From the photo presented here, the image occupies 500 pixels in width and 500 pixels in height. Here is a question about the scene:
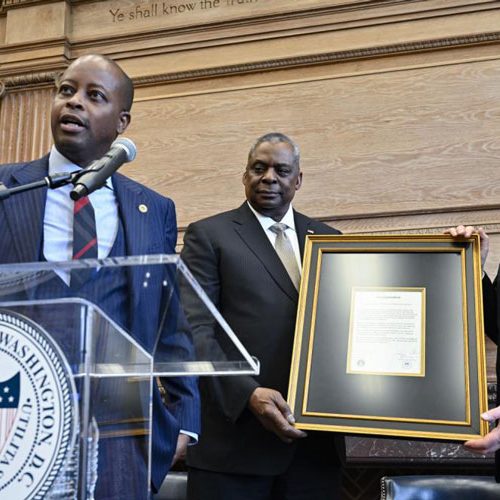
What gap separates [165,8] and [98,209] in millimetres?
2374

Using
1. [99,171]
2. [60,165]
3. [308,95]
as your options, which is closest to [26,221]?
[60,165]

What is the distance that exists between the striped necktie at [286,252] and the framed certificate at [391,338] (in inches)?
4.9

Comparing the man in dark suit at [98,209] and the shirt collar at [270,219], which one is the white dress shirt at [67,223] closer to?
the man in dark suit at [98,209]

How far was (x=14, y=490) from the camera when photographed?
0.90 meters

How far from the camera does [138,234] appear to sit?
1695 mm

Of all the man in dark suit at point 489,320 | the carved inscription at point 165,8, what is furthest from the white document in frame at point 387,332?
the carved inscription at point 165,8

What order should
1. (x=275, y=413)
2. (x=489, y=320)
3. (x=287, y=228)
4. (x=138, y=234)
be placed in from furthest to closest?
1. (x=287, y=228)
2. (x=489, y=320)
3. (x=275, y=413)
4. (x=138, y=234)

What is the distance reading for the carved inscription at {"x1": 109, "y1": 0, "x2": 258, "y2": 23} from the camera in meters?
3.71

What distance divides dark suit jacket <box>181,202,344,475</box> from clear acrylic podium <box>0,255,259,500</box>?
1.09m

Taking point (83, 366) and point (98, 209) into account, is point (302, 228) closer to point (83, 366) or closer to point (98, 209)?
point (98, 209)

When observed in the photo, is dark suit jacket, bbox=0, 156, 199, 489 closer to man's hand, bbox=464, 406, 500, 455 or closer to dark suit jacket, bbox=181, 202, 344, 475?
dark suit jacket, bbox=181, 202, 344, 475

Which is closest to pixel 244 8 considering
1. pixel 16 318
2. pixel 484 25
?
pixel 484 25

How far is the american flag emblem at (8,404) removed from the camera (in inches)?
36.1

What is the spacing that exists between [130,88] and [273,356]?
898 mm
